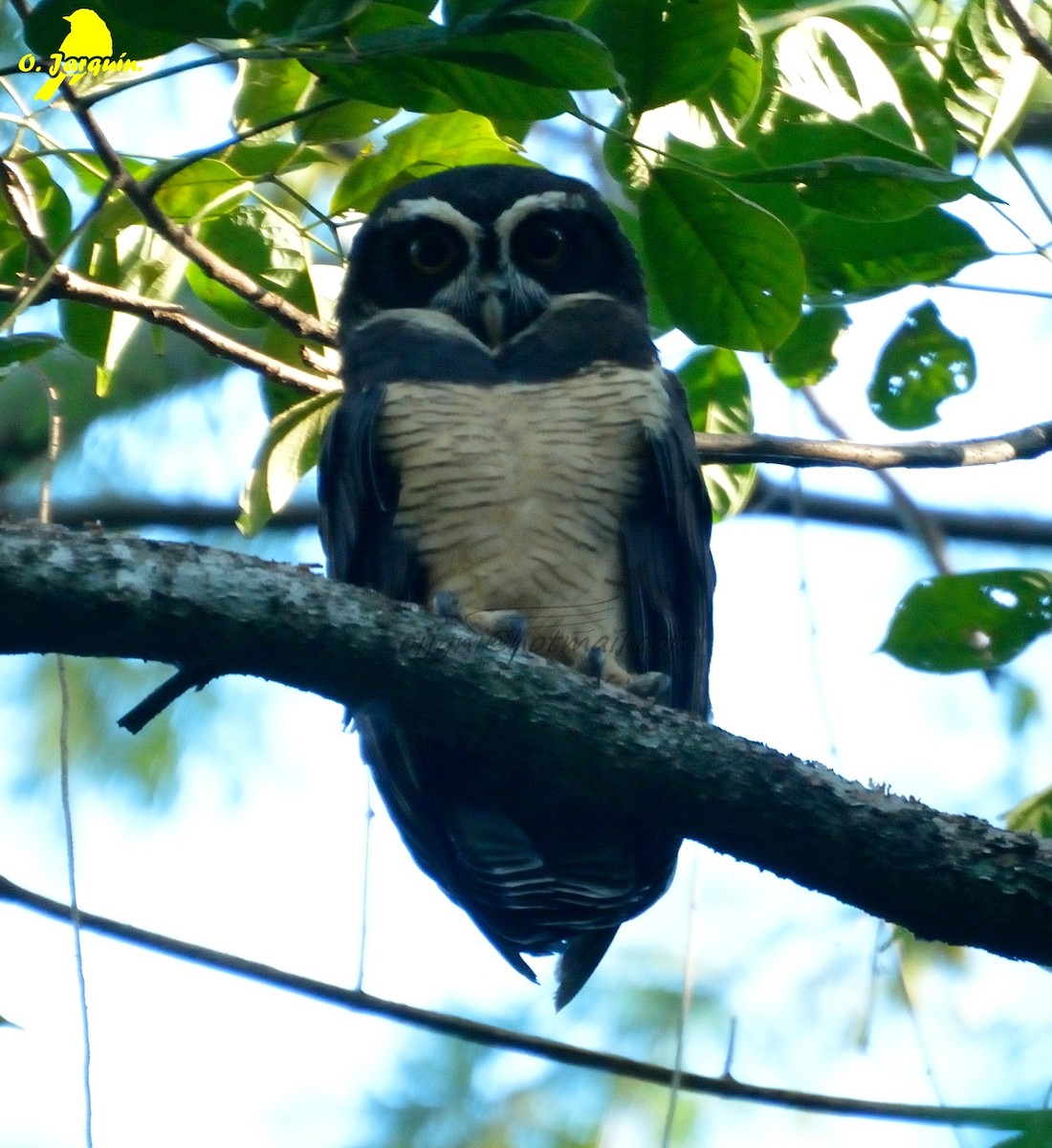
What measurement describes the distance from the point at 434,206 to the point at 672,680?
126 cm

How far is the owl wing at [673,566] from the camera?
124 inches

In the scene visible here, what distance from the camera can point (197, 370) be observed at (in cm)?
592

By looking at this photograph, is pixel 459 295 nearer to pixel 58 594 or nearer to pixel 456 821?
pixel 456 821

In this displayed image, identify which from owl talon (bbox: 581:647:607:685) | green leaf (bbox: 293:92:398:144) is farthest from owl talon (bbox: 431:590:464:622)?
green leaf (bbox: 293:92:398:144)

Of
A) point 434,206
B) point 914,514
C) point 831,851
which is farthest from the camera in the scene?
point 914,514

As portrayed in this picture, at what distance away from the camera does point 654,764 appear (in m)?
2.33

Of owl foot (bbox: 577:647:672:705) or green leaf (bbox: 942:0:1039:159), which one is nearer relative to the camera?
green leaf (bbox: 942:0:1039:159)

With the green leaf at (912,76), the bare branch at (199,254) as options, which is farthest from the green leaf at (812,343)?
the bare branch at (199,254)

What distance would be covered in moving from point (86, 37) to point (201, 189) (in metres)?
0.95

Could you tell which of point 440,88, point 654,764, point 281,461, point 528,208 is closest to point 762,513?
point 528,208

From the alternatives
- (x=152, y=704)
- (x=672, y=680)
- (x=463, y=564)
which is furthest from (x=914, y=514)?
(x=152, y=704)

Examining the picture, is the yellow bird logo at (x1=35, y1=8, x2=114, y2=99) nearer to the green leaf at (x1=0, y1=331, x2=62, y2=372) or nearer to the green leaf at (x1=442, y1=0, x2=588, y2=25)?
the green leaf at (x1=0, y1=331, x2=62, y2=372)

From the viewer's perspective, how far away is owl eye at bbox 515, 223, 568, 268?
367 cm

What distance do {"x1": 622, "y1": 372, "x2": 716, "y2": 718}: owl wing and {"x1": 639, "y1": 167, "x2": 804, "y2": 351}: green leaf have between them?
457 millimetres
